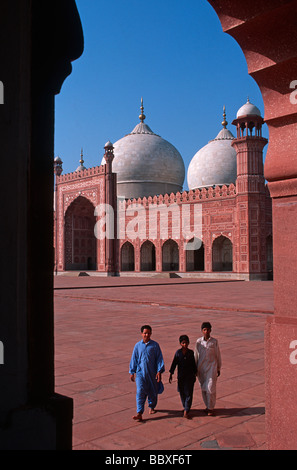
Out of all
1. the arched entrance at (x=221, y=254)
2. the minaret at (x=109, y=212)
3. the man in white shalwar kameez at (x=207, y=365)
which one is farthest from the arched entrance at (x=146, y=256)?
the man in white shalwar kameez at (x=207, y=365)

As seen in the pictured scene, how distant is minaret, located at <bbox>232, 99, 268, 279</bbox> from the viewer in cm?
1953

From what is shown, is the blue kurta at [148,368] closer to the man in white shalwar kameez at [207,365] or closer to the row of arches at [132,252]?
the man in white shalwar kameez at [207,365]

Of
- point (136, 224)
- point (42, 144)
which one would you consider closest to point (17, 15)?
point (42, 144)

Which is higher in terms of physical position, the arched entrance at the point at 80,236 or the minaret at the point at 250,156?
the minaret at the point at 250,156

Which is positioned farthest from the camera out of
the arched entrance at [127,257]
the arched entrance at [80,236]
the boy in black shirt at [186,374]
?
the arched entrance at [80,236]

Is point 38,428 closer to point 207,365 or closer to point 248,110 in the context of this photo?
point 207,365

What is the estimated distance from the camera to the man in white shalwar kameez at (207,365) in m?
3.10

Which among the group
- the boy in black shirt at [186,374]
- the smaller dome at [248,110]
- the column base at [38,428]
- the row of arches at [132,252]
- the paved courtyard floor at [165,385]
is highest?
the smaller dome at [248,110]

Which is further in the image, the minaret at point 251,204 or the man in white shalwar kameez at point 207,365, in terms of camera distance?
the minaret at point 251,204

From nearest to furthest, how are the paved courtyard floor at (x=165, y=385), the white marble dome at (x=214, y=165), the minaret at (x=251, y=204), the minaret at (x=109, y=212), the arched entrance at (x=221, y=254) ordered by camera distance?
the paved courtyard floor at (x=165, y=385), the minaret at (x=251, y=204), the arched entrance at (x=221, y=254), the minaret at (x=109, y=212), the white marble dome at (x=214, y=165)

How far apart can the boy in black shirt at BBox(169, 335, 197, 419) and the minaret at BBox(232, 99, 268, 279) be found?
16760 millimetres

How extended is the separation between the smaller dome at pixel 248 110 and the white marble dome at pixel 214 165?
664cm

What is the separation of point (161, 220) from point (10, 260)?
73.4 feet

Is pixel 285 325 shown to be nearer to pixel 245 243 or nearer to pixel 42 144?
pixel 42 144
